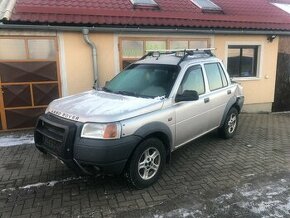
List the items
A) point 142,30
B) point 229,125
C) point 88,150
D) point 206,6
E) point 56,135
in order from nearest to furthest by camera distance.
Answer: point 88,150 → point 56,135 → point 229,125 → point 142,30 → point 206,6

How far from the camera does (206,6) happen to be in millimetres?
9992

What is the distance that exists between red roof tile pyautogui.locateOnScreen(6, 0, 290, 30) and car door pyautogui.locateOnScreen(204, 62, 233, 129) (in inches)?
114

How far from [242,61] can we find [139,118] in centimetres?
747

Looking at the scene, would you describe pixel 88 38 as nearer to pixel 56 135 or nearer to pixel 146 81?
pixel 146 81

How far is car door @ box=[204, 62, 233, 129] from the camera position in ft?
18.4

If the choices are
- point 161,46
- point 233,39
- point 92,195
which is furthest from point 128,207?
point 233,39

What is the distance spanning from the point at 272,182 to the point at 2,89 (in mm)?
6404

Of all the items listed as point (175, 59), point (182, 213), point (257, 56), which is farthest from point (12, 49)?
point (257, 56)

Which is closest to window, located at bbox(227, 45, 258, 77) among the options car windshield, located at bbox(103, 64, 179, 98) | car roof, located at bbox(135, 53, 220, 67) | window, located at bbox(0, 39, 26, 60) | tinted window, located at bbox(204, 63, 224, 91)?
tinted window, located at bbox(204, 63, 224, 91)

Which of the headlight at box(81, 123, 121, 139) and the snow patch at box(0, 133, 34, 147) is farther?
the snow patch at box(0, 133, 34, 147)

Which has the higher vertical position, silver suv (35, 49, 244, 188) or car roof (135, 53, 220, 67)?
car roof (135, 53, 220, 67)

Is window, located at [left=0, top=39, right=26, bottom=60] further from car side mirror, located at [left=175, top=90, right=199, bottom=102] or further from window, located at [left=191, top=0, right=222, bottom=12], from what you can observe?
window, located at [left=191, top=0, right=222, bottom=12]

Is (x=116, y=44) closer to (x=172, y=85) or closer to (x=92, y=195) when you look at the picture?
(x=172, y=85)

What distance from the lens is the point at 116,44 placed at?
805 cm
